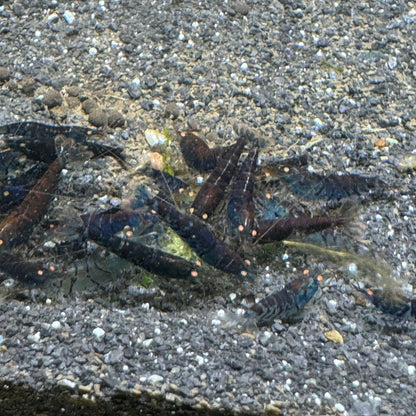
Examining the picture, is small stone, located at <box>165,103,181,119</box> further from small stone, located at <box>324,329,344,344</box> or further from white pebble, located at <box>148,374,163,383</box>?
white pebble, located at <box>148,374,163,383</box>

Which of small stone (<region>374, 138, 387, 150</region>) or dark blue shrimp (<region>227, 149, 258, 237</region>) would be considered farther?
small stone (<region>374, 138, 387, 150</region>)

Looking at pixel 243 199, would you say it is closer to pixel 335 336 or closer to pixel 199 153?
pixel 199 153

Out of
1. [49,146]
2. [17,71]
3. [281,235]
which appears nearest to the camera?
[281,235]

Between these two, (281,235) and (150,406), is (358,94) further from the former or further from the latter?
(150,406)

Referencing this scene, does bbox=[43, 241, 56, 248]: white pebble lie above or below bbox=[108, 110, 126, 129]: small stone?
below

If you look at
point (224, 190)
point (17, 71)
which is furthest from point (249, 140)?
point (17, 71)

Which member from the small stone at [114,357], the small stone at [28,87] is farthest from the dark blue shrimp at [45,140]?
the small stone at [114,357]

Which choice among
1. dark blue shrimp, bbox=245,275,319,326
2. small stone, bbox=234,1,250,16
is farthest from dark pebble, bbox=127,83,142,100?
dark blue shrimp, bbox=245,275,319,326
